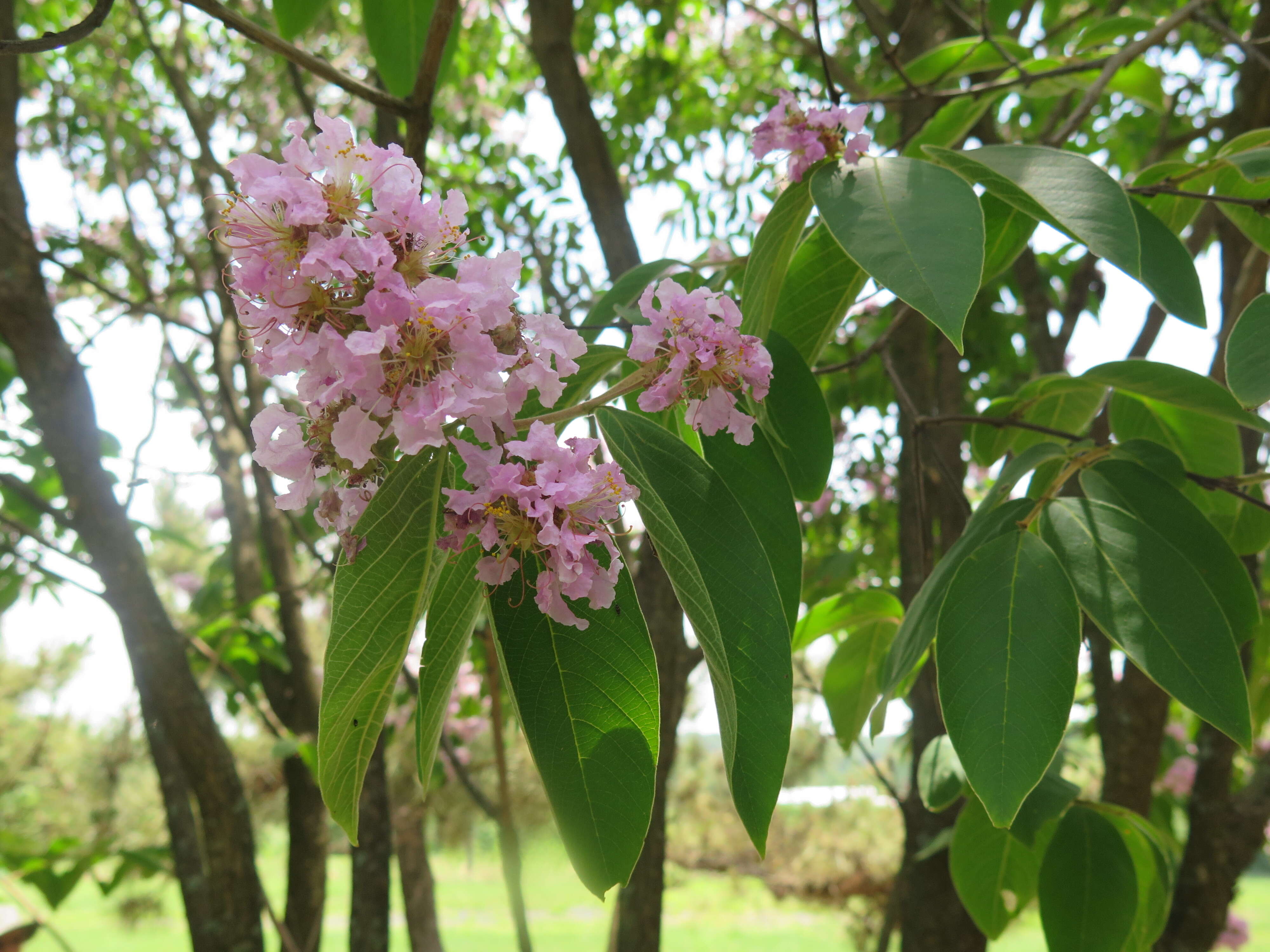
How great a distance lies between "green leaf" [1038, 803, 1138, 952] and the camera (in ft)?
2.59

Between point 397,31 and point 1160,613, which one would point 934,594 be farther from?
point 397,31

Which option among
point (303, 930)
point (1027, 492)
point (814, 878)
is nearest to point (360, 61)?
point (303, 930)

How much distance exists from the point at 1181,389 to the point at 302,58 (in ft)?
2.14

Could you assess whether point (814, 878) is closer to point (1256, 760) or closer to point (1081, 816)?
point (1256, 760)

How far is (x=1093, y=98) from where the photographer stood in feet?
2.89

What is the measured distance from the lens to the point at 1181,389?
0.68 m

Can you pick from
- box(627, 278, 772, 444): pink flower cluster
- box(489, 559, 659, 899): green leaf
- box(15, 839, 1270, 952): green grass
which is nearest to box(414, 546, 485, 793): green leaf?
box(489, 559, 659, 899): green leaf

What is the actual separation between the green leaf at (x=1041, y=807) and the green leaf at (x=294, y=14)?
0.86m

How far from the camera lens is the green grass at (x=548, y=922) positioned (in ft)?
17.5

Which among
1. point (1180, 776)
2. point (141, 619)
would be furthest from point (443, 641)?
point (1180, 776)

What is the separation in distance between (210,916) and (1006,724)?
1.15 metres

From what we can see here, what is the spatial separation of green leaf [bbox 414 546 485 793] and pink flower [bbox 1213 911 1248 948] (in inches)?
99.0

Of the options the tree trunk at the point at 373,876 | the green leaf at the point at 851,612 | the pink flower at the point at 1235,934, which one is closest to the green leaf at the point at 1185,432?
the green leaf at the point at 851,612

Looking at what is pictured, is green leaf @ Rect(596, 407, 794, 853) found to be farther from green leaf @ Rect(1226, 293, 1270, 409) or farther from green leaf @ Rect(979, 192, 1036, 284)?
green leaf @ Rect(979, 192, 1036, 284)
